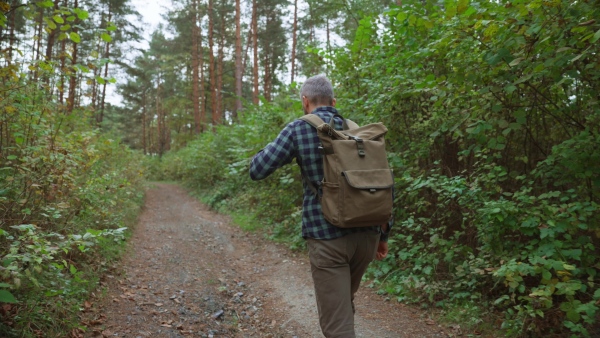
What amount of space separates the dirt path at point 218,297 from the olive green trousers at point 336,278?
6.66 feet

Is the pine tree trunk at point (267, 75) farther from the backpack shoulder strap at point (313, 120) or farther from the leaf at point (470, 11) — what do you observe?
the backpack shoulder strap at point (313, 120)

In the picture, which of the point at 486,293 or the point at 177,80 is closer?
the point at 486,293

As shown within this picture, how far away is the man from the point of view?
249 cm

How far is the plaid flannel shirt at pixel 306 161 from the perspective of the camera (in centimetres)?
250

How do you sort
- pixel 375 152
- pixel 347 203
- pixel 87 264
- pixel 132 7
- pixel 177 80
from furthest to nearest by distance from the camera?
pixel 177 80 → pixel 132 7 → pixel 87 264 → pixel 375 152 → pixel 347 203

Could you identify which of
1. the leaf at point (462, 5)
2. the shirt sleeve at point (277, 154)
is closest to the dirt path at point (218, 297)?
the shirt sleeve at point (277, 154)

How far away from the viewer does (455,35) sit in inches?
167

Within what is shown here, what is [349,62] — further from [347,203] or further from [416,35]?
[347,203]

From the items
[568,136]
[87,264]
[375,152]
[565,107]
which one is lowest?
[87,264]

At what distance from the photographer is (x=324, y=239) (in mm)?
2498

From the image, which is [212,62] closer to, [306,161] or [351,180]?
[306,161]

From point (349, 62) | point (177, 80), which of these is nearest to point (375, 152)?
point (349, 62)

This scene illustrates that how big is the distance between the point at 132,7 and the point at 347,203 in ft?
78.8

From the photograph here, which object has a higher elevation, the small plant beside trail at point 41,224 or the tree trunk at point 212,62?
the tree trunk at point 212,62
